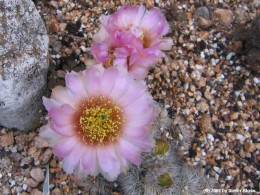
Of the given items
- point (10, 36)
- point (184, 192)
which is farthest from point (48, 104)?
point (184, 192)

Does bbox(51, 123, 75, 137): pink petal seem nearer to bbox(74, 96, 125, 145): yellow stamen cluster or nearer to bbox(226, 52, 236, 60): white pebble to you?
bbox(74, 96, 125, 145): yellow stamen cluster

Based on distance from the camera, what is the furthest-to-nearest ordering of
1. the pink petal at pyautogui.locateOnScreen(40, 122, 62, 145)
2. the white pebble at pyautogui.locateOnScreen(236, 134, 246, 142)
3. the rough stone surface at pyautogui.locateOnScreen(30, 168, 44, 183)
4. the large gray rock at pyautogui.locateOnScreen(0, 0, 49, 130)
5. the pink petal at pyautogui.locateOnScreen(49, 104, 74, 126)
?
the white pebble at pyautogui.locateOnScreen(236, 134, 246, 142) < the rough stone surface at pyautogui.locateOnScreen(30, 168, 44, 183) < the large gray rock at pyautogui.locateOnScreen(0, 0, 49, 130) < the pink petal at pyautogui.locateOnScreen(40, 122, 62, 145) < the pink petal at pyautogui.locateOnScreen(49, 104, 74, 126)

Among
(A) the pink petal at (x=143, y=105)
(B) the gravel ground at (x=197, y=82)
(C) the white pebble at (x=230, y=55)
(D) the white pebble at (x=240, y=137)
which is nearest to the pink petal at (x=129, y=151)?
(A) the pink petal at (x=143, y=105)

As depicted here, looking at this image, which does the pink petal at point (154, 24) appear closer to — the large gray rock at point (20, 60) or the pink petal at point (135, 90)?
the pink petal at point (135, 90)

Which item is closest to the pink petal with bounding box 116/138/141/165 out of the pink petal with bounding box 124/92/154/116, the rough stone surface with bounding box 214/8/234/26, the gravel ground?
the pink petal with bounding box 124/92/154/116

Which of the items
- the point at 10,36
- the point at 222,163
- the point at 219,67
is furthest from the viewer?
the point at 219,67

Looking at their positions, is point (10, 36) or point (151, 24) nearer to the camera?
point (151, 24)

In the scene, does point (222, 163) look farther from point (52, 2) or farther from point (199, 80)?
point (52, 2)
